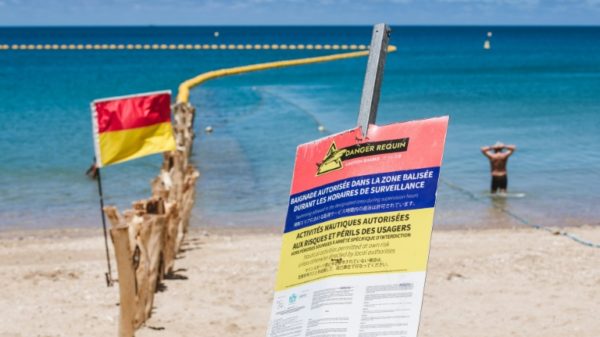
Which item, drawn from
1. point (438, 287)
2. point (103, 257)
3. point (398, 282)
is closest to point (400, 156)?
point (398, 282)

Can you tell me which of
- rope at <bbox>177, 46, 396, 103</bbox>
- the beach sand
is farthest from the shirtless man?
rope at <bbox>177, 46, 396, 103</bbox>

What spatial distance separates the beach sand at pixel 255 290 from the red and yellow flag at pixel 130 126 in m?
1.79

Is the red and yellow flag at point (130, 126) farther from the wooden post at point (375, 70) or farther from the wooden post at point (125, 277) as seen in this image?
the wooden post at point (375, 70)

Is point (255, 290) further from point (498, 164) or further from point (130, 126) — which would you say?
point (498, 164)

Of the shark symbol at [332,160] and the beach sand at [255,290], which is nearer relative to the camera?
the shark symbol at [332,160]

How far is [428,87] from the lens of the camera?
56312mm

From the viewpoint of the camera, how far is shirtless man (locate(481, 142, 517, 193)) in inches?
788

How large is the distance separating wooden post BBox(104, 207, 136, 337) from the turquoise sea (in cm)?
915

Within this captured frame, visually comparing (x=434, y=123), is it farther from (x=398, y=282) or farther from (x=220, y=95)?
(x=220, y=95)

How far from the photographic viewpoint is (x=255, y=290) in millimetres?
11602

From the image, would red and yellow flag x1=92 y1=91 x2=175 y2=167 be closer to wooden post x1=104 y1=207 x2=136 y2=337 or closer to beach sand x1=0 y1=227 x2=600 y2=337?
wooden post x1=104 y1=207 x2=136 y2=337

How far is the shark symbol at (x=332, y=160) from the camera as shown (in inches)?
179

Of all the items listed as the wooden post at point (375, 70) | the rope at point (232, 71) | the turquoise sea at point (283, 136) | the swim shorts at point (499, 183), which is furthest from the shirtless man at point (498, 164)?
the rope at point (232, 71)

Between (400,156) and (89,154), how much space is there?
81.8 feet
